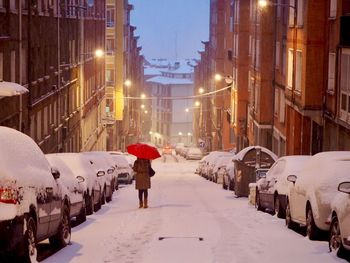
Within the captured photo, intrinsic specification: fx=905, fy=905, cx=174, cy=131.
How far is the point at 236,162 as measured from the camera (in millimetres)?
34062

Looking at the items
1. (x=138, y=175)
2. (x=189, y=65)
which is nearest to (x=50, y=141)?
(x=138, y=175)

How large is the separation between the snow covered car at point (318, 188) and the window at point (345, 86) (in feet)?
43.3

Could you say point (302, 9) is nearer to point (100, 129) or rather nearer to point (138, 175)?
point (138, 175)

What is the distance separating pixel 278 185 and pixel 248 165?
12.3 metres

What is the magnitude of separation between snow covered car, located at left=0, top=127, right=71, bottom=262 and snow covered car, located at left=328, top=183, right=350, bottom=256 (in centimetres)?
405

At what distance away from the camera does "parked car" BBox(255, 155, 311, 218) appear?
67.9 ft

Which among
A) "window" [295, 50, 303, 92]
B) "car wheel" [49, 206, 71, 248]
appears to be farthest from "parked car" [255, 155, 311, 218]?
"window" [295, 50, 303, 92]

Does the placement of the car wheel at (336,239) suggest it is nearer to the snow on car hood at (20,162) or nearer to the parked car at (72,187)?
the snow on car hood at (20,162)

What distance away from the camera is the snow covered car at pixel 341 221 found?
481 inches

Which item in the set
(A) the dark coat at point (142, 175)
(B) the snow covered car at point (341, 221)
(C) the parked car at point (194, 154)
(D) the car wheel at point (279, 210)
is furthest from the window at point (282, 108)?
(C) the parked car at point (194, 154)

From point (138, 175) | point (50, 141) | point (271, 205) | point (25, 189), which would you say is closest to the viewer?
point (25, 189)

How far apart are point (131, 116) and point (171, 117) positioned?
3921cm

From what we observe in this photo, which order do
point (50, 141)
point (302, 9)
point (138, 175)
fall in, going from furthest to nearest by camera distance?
1. point (50, 141)
2. point (302, 9)
3. point (138, 175)

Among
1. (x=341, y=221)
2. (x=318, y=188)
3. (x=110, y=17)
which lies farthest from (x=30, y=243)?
(x=110, y=17)
